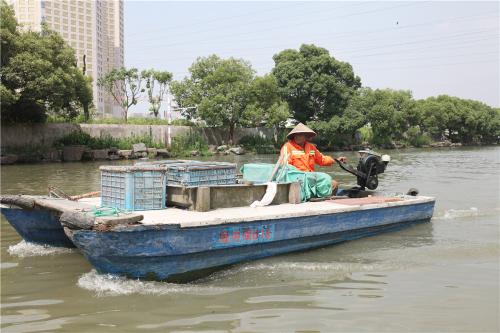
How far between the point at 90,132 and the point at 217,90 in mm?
9618

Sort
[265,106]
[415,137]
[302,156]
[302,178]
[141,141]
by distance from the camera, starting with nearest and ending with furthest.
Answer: [302,178] → [302,156] → [141,141] → [265,106] → [415,137]

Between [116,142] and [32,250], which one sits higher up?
[116,142]

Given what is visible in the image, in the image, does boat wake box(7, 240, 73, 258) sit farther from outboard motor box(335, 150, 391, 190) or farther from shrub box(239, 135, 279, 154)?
shrub box(239, 135, 279, 154)

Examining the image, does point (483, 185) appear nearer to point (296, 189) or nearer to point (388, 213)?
point (388, 213)

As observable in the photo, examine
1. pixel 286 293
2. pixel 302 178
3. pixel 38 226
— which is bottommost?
pixel 286 293

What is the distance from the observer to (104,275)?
5.50m

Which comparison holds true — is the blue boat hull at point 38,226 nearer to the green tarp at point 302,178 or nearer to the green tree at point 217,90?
the green tarp at point 302,178

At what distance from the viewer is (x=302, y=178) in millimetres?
7875

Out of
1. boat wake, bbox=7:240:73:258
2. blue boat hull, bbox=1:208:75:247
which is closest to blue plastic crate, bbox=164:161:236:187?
blue boat hull, bbox=1:208:75:247

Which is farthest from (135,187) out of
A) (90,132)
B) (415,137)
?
(415,137)

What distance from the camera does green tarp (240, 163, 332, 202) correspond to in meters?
7.86

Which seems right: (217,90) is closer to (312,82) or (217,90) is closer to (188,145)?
(188,145)

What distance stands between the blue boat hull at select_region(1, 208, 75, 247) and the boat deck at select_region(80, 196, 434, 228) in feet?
1.79

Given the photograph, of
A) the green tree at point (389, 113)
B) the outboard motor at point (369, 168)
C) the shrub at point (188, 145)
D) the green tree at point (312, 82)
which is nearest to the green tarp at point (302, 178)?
the outboard motor at point (369, 168)
